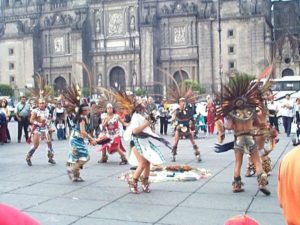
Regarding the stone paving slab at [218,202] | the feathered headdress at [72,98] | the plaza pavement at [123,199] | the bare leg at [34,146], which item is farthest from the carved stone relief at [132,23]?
the stone paving slab at [218,202]

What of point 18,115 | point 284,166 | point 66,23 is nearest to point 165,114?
point 18,115

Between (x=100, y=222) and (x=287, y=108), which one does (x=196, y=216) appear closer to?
(x=100, y=222)

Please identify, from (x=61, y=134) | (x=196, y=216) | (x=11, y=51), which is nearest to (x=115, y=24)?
(x=11, y=51)

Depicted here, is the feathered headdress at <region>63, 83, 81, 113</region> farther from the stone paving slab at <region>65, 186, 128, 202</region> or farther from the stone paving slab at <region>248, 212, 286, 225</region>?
the stone paving slab at <region>248, 212, 286, 225</region>

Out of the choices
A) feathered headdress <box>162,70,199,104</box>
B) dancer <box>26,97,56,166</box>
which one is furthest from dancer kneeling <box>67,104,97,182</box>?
feathered headdress <box>162,70,199,104</box>

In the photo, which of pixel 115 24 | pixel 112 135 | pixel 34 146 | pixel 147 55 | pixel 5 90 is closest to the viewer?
pixel 34 146

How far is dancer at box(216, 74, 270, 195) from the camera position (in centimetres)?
796

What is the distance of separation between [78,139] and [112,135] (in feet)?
9.60

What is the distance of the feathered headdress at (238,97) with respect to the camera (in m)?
8.00

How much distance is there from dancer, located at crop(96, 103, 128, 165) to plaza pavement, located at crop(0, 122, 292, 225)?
0.97 meters

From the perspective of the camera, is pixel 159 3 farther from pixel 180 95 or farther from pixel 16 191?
pixel 16 191

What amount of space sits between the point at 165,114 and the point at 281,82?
14132 mm

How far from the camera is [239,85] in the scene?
805 cm

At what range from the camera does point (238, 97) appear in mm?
8023
